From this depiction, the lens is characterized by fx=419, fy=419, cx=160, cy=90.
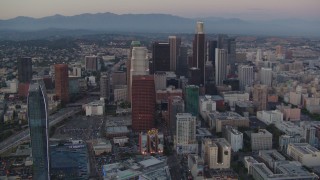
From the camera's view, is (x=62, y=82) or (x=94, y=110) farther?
(x=62, y=82)

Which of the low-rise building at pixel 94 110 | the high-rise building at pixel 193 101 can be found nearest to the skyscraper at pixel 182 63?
the low-rise building at pixel 94 110

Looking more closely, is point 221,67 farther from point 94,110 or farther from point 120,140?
point 120,140

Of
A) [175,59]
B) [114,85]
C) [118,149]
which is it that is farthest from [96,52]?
[118,149]

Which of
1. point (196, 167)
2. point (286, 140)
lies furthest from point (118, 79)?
point (196, 167)

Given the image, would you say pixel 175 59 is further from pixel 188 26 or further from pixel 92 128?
pixel 188 26

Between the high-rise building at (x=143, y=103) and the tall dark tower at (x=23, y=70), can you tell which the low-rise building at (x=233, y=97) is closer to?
the high-rise building at (x=143, y=103)

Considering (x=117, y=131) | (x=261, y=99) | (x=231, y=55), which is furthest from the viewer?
(x=231, y=55)
